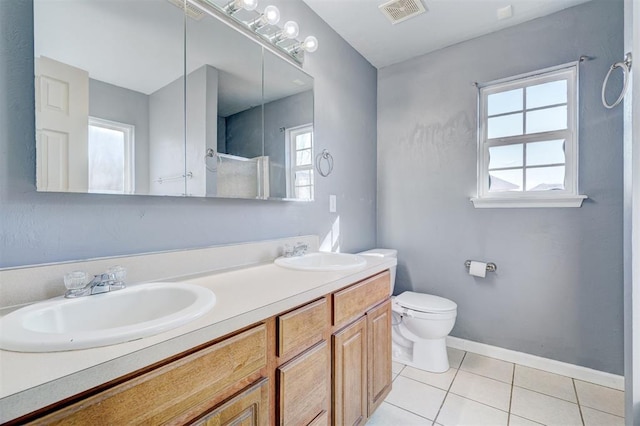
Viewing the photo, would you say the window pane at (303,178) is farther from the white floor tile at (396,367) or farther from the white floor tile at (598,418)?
the white floor tile at (598,418)

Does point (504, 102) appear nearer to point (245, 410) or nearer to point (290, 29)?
point (290, 29)

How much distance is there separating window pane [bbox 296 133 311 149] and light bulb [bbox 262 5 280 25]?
0.63 metres

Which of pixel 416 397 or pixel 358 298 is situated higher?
pixel 358 298

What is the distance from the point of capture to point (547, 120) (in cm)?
203

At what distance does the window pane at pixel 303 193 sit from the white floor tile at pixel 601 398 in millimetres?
2065

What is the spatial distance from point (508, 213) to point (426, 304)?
0.93 meters

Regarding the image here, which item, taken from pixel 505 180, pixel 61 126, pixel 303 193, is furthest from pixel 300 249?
pixel 505 180

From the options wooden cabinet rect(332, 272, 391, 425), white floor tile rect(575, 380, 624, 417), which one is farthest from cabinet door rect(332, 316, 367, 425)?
white floor tile rect(575, 380, 624, 417)

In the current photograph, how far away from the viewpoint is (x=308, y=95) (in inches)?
74.4

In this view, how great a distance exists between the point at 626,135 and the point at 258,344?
184 centimetres

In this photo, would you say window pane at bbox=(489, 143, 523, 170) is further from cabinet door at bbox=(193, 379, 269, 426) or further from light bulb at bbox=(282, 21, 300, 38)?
cabinet door at bbox=(193, 379, 269, 426)

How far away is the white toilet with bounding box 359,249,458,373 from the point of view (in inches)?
77.0

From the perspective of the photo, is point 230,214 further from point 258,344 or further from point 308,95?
point 308,95

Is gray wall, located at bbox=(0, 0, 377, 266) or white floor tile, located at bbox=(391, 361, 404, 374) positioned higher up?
gray wall, located at bbox=(0, 0, 377, 266)
